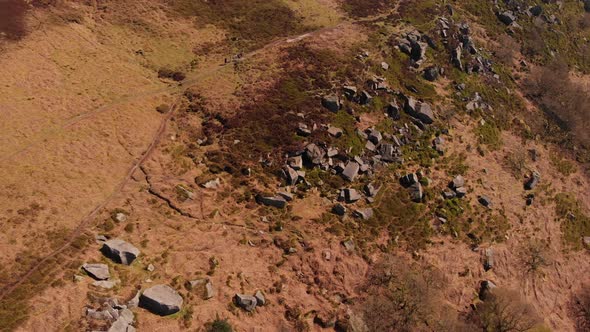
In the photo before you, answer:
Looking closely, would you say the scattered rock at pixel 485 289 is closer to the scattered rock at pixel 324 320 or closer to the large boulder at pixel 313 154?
the scattered rock at pixel 324 320

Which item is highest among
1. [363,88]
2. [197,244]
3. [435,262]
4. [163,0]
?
[163,0]

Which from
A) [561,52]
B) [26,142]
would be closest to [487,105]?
[561,52]

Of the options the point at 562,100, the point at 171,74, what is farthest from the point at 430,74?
the point at 171,74

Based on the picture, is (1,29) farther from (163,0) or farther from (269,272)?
(269,272)

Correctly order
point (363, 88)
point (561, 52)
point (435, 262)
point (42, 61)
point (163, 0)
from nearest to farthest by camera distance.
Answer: point (435, 262) < point (42, 61) < point (363, 88) < point (163, 0) < point (561, 52)

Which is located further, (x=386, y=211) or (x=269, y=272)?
(x=386, y=211)

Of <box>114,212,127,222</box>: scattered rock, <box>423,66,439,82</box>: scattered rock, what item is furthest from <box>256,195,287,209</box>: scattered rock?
<box>423,66,439,82</box>: scattered rock

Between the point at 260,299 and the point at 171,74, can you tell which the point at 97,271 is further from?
the point at 171,74
